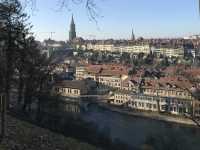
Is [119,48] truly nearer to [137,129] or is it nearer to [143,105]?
[143,105]

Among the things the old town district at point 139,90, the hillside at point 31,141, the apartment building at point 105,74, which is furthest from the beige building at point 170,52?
the hillside at point 31,141

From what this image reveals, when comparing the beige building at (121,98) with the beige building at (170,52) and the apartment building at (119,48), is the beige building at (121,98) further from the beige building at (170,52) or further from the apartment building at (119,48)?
the apartment building at (119,48)

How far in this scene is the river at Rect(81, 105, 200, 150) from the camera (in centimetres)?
1404

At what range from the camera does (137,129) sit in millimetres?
18344

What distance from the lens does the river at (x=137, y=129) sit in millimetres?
14039

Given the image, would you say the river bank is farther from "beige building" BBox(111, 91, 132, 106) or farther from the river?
"beige building" BBox(111, 91, 132, 106)

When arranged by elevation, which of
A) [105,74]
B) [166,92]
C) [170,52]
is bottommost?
[166,92]

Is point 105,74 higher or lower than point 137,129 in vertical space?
higher

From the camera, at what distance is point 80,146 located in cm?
339

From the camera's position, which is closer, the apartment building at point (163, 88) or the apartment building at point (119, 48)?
the apartment building at point (163, 88)

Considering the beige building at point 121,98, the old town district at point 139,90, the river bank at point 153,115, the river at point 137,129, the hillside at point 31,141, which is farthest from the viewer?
the beige building at point 121,98

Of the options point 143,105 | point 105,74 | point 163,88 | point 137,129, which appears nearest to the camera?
point 137,129

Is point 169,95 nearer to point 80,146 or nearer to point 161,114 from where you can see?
point 161,114

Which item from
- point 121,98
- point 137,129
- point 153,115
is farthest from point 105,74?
point 137,129
